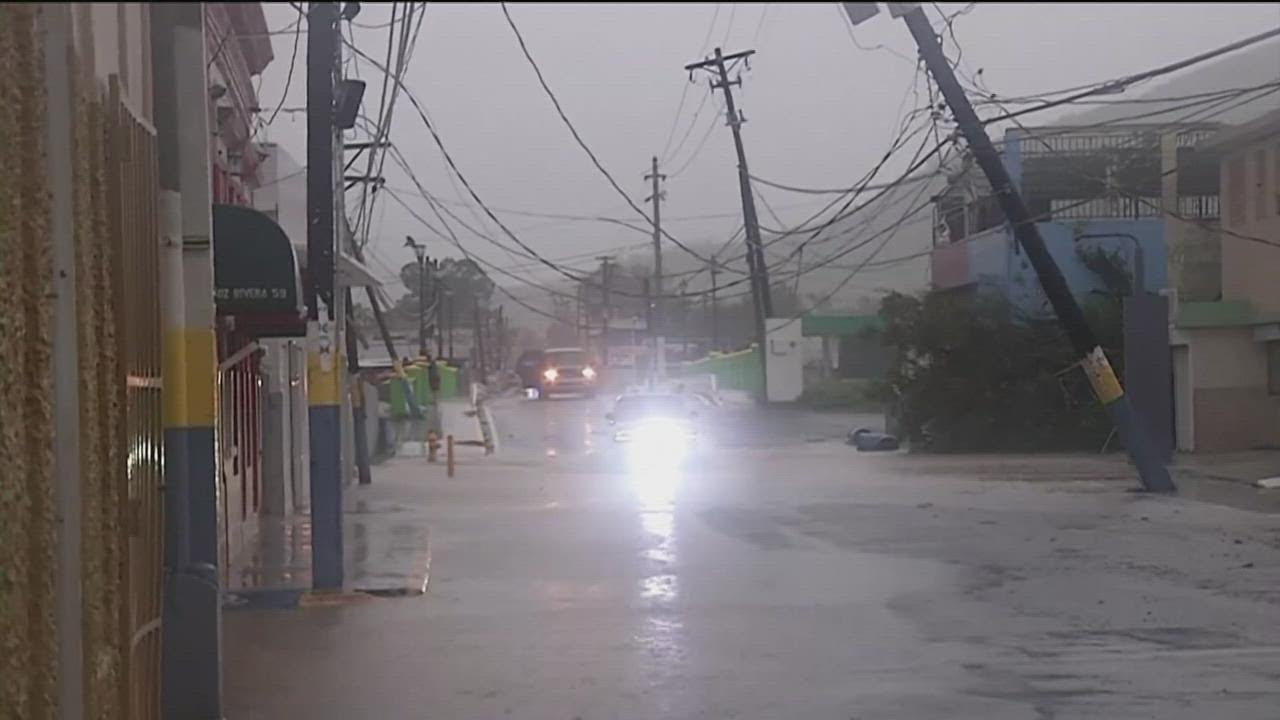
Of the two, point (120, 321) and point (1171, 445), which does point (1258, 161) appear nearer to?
point (1171, 445)

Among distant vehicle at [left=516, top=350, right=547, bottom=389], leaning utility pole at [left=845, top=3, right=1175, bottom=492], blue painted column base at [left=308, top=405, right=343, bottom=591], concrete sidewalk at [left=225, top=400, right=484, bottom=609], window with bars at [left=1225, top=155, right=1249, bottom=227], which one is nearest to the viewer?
blue painted column base at [left=308, top=405, right=343, bottom=591]

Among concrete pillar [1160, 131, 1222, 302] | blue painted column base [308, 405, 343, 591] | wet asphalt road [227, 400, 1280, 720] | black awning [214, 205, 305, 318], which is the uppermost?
concrete pillar [1160, 131, 1222, 302]

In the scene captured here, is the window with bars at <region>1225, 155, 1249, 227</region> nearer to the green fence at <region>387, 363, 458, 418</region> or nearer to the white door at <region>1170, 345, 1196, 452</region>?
the white door at <region>1170, 345, 1196, 452</region>

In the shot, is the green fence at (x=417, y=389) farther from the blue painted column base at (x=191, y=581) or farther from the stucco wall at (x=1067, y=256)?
the blue painted column base at (x=191, y=581)

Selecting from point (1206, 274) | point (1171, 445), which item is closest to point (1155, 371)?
point (1171, 445)

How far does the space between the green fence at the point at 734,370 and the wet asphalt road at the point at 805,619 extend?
38995 millimetres

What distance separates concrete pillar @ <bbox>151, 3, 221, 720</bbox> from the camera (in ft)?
25.3


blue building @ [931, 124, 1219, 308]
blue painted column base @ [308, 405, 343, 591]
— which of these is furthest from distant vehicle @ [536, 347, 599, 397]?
blue painted column base @ [308, 405, 343, 591]

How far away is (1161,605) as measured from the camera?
12188mm

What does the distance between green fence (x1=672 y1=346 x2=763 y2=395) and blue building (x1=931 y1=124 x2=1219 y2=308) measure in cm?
1943

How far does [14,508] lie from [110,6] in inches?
77.9

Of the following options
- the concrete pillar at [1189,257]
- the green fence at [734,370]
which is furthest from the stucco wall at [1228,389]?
the green fence at [734,370]

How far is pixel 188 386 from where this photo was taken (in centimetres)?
809

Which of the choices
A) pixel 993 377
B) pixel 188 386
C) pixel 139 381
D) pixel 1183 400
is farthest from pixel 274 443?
pixel 993 377
